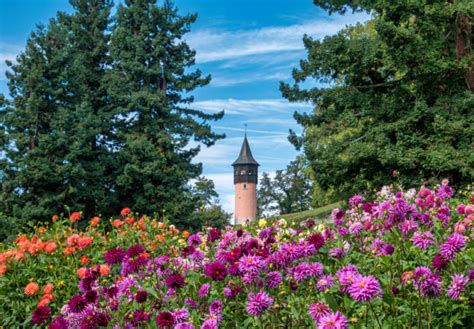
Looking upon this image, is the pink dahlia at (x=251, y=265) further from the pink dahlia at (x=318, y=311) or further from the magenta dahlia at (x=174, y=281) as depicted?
the pink dahlia at (x=318, y=311)

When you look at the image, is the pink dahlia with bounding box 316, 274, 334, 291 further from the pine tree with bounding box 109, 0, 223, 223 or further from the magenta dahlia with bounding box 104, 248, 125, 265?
the pine tree with bounding box 109, 0, 223, 223

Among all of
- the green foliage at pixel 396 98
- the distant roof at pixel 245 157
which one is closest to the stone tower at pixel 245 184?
the distant roof at pixel 245 157

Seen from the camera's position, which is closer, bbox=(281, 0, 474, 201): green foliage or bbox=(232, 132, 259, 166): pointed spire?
bbox=(281, 0, 474, 201): green foliage

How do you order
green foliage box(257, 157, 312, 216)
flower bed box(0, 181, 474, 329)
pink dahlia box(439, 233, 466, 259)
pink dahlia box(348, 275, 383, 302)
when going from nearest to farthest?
pink dahlia box(348, 275, 383, 302) < flower bed box(0, 181, 474, 329) < pink dahlia box(439, 233, 466, 259) < green foliage box(257, 157, 312, 216)

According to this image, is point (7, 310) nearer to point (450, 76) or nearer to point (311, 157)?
point (311, 157)

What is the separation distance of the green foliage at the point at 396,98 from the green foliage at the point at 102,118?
8.40 metres

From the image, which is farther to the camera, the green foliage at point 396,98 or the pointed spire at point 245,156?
the pointed spire at point 245,156

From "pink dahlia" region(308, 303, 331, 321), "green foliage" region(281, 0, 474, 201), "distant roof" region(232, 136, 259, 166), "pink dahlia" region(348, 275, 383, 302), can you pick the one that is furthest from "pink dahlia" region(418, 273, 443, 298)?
"distant roof" region(232, 136, 259, 166)

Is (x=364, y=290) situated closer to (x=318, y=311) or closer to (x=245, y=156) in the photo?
(x=318, y=311)

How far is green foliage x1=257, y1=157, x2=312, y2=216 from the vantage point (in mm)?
52969

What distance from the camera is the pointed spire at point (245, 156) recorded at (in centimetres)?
6462

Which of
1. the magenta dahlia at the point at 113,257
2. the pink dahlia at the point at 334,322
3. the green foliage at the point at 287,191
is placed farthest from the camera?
the green foliage at the point at 287,191

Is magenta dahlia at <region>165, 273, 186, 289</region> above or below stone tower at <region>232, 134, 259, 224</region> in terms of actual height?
below

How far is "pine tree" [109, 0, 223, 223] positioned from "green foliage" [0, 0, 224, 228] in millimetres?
54
